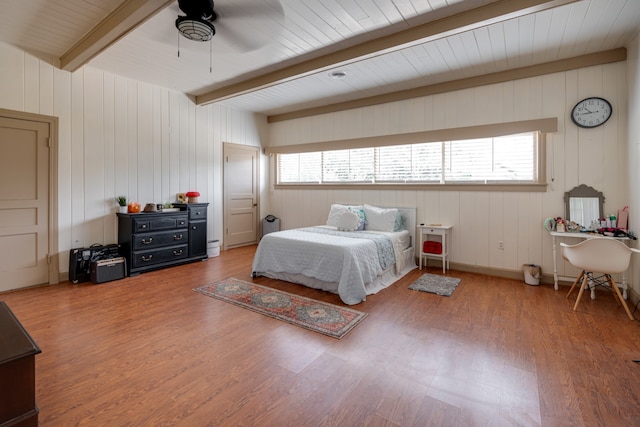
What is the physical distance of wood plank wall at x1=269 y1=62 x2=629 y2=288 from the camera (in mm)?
3637

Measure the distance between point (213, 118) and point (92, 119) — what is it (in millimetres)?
1963

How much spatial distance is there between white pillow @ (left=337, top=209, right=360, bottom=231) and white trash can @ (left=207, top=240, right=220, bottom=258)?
2343 mm

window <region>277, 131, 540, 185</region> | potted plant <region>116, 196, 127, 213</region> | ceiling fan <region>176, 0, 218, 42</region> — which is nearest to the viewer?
ceiling fan <region>176, 0, 218, 42</region>

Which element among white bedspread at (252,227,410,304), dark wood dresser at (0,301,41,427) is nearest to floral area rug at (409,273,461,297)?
white bedspread at (252,227,410,304)

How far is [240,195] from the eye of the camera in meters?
6.29

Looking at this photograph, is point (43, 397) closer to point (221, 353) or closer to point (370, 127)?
point (221, 353)

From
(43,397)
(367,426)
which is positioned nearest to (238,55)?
(43,397)

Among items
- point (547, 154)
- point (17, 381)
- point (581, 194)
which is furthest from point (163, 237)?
point (581, 194)

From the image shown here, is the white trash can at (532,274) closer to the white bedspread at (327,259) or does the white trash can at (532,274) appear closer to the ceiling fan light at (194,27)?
the white bedspread at (327,259)

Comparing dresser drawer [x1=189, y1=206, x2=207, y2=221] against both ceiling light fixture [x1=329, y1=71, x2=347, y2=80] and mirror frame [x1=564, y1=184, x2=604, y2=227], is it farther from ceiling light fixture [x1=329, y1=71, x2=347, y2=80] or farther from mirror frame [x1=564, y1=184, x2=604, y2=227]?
mirror frame [x1=564, y1=184, x2=604, y2=227]

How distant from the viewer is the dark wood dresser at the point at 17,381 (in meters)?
1.17

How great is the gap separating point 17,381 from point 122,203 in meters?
3.72

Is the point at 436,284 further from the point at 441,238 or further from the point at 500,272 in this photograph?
the point at 500,272

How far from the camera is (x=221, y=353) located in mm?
2312
